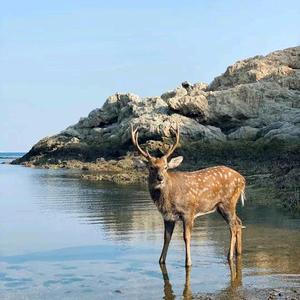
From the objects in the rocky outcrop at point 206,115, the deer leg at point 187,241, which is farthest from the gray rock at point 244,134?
the deer leg at point 187,241

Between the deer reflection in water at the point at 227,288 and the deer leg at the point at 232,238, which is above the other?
the deer leg at the point at 232,238

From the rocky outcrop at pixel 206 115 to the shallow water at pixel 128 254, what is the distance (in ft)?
99.9

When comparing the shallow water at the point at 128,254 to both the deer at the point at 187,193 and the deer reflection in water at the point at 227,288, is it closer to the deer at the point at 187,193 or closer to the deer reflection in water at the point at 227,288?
the deer reflection in water at the point at 227,288

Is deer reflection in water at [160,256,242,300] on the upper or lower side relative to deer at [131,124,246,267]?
lower

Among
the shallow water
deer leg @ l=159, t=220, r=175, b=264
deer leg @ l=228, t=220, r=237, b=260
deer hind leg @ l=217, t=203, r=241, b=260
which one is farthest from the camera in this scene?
deer hind leg @ l=217, t=203, r=241, b=260

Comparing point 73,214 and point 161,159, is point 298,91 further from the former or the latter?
point 161,159

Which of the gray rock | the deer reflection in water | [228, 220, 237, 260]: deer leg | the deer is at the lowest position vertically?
the deer reflection in water

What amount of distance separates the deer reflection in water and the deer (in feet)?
1.11

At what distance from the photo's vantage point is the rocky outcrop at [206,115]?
5734cm

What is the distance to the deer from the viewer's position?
1221cm

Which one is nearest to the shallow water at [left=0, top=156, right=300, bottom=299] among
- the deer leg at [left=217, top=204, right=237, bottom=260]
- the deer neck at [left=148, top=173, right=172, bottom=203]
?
the deer leg at [left=217, top=204, right=237, bottom=260]

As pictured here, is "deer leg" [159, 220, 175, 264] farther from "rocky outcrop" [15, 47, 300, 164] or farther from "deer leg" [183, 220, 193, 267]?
"rocky outcrop" [15, 47, 300, 164]

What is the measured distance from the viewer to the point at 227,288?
10.4 metres

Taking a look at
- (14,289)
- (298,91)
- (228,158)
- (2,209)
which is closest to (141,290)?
(14,289)
